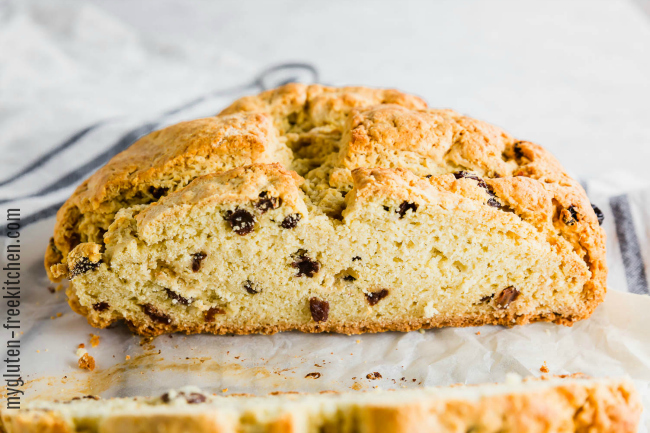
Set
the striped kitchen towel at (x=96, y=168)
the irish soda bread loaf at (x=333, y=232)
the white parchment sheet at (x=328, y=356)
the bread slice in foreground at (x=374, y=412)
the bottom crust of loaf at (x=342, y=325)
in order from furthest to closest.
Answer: the striped kitchen towel at (x=96, y=168) → the bottom crust of loaf at (x=342, y=325) → the white parchment sheet at (x=328, y=356) → the irish soda bread loaf at (x=333, y=232) → the bread slice in foreground at (x=374, y=412)

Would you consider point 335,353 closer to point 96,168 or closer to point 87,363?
point 87,363

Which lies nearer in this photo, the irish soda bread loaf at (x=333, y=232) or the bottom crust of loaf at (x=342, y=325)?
the irish soda bread loaf at (x=333, y=232)

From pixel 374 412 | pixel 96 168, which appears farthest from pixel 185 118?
pixel 374 412

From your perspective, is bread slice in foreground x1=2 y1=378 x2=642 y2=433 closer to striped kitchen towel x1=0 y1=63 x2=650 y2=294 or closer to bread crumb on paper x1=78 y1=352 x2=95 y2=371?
bread crumb on paper x1=78 y1=352 x2=95 y2=371

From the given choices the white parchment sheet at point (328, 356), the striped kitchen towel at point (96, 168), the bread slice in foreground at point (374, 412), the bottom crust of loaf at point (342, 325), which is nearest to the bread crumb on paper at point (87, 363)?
the white parchment sheet at point (328, 356)

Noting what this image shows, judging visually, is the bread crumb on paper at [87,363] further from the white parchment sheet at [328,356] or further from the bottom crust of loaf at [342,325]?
the bottom crust of loaf at [342,325]

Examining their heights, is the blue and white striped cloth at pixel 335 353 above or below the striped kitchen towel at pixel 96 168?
below

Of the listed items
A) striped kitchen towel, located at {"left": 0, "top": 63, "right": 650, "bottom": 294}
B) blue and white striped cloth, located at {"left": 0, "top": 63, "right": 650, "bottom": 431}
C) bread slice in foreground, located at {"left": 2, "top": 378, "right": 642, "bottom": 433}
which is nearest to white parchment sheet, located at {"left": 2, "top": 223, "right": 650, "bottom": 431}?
blue and white striped cloth, located at {"left": 0, "top": 63, "right": 650, "bottom": 431}
